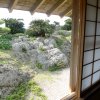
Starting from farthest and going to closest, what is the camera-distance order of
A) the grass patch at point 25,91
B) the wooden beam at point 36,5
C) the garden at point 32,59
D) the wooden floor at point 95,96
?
1. the wooden beam at point 36,5
2. the garden at point 32,59
3. the grass patch at point 25,91
4. the wooden floor at point 95,96

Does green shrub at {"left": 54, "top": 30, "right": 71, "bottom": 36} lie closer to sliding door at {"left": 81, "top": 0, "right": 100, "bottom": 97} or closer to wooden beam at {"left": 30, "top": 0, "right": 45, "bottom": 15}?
wooden beam at {"left": 30, "top": 0, "right": 45, "bottom": 15}

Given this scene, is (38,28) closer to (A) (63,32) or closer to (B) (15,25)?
(B) (15,25)

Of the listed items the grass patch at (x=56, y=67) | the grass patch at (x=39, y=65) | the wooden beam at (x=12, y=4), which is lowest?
the grass patch at (x=56, y=67)

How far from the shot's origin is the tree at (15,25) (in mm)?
5918

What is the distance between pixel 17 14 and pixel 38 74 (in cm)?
268

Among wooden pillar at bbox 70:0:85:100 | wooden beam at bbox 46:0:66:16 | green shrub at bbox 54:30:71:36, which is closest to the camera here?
wooden pillar at bbox 70:0:85:100

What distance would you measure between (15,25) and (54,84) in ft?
8.97

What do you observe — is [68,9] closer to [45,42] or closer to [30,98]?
[45,42]

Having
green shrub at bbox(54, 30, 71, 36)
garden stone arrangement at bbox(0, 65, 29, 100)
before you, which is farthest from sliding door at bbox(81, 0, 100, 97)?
green shrub at bbox(54, 30, 71, 36)

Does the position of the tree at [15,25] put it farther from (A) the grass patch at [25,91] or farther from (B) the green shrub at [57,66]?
A: (A) the grass patch at [25,91]

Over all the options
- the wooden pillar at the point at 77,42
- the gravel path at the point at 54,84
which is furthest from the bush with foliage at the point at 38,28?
the wooden pillar at the point at 77,42

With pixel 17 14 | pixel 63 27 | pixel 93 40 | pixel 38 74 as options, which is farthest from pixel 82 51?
pixel 63 27

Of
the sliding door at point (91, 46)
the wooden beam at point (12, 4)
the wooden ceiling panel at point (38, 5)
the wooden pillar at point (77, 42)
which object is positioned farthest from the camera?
the wooden ceiling panel at point (38, 5)

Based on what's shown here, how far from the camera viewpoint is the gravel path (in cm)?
371
